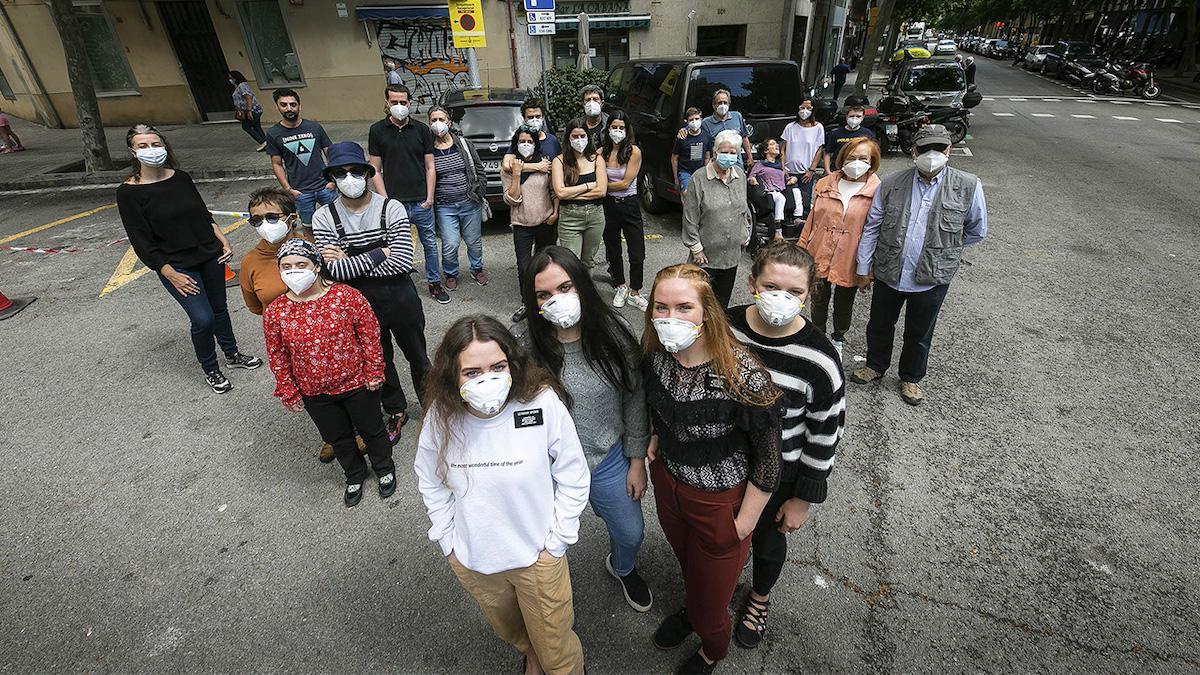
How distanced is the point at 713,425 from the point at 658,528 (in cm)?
140

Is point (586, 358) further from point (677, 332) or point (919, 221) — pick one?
point (919, 221)

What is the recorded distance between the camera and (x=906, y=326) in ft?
12.4

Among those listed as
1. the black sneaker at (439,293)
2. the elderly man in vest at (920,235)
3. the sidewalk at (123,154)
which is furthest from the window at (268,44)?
the elderly man in vest at (920,235)

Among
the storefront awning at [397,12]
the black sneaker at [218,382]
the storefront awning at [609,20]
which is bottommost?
the black sneaker at [218,382]

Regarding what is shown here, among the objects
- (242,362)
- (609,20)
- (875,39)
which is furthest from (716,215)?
(609,20)

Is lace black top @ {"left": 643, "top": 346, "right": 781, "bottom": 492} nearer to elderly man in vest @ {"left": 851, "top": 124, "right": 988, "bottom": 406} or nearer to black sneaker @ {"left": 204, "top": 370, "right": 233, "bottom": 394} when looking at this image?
elderly man in vest @ {"left": 851, "top": 124, "right": 988, "bottom": 406}

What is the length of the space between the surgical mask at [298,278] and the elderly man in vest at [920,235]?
11.1ft

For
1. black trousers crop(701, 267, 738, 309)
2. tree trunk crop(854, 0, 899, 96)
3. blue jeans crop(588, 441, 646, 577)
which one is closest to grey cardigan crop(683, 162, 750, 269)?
black trousers crop(701, 267, 738, 309)

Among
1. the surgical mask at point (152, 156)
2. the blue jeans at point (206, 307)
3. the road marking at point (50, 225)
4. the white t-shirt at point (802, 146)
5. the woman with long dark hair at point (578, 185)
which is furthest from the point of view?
the road marking at point (50, 225)

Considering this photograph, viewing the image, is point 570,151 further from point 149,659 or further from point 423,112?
point 423,112

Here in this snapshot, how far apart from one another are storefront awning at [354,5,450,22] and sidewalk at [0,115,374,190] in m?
2.74

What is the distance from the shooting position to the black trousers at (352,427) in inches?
114

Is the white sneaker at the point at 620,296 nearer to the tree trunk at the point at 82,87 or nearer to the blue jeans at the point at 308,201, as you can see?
the blue jeans at the point at 308,201

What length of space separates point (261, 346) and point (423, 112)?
12852 millimetres
